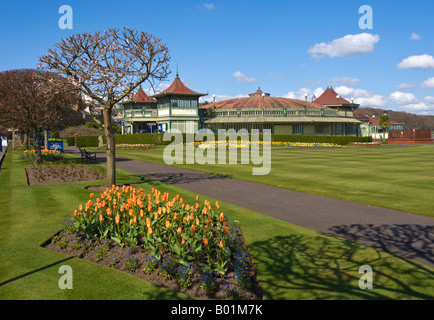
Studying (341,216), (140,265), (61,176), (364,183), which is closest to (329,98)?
(364,183)

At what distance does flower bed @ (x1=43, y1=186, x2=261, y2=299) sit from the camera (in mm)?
5477

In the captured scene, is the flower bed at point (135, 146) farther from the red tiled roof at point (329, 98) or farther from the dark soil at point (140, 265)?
the red tiled roof at point (329, 98)

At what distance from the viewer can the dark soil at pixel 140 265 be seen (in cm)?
532

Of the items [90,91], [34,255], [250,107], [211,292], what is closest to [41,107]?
[90,91]

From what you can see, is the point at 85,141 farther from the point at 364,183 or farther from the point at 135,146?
the point at 364,183

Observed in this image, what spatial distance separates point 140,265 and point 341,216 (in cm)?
587

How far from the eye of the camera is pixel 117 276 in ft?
19.0

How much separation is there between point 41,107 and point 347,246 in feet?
66.4

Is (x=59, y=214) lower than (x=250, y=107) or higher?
lower

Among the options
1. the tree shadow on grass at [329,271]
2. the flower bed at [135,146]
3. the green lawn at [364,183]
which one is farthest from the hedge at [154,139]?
the tree shadow on grass at [329,271]

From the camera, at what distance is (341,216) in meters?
9.47
